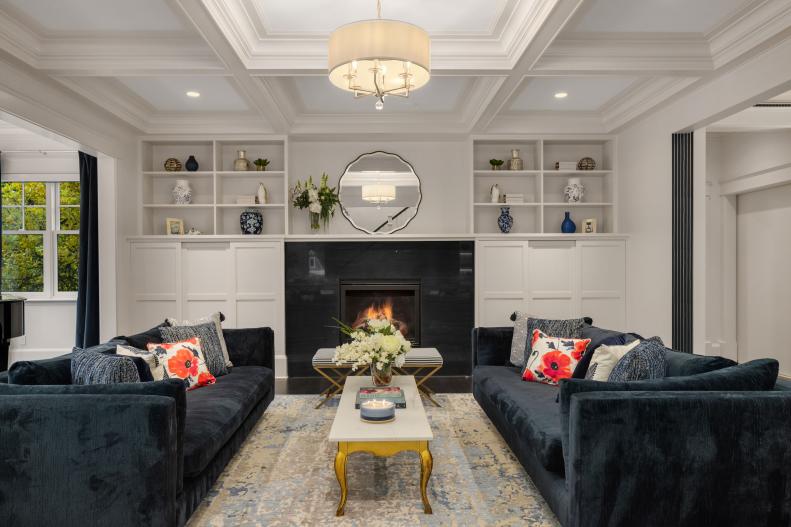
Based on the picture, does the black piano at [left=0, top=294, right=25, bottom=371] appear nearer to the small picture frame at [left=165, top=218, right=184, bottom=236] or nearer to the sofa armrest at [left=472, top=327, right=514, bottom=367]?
the small picture frame at [left=165, top=218, right=184, bottom=236]

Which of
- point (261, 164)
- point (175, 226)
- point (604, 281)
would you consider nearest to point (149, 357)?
point (175, 226)

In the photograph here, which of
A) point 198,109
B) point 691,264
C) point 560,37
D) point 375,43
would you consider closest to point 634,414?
point 375,43

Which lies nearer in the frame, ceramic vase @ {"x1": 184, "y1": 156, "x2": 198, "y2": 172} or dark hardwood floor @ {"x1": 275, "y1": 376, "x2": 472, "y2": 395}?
dark hardwood floor @ {"x1": 275, "y1": 376, "x2": 472, "y2": 395}

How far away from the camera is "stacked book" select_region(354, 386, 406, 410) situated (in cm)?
287

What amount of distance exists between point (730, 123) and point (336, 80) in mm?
3871

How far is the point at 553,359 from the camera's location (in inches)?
133

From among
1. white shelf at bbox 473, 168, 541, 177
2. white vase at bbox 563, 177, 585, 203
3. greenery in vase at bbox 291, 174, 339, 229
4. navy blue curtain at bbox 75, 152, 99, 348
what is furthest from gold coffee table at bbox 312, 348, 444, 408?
navy blue curtain at bbox 75, 152, 99, 348

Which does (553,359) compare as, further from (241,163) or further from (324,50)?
(241,163)

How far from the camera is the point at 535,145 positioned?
5.81m

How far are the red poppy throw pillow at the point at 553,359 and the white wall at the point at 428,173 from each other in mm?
2507

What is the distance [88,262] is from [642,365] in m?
5.21

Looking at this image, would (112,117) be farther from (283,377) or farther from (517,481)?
(517,481)

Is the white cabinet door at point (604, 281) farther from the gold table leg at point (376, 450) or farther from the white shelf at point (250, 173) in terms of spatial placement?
the gold table leg at point (376, 450)

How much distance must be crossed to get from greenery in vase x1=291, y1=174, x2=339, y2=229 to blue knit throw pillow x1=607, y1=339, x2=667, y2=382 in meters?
3.74
